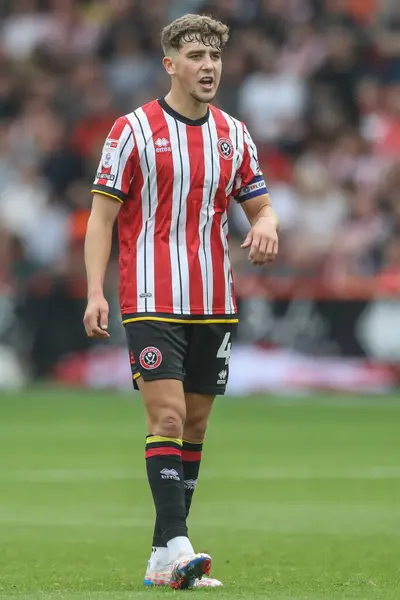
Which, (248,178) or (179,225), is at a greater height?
(248,178)

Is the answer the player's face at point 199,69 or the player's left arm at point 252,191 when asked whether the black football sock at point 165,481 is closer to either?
the player's left arm at point 252,191

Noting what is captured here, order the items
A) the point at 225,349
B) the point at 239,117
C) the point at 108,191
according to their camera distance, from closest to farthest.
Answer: the point at 108,191 → the point at 225,349 → the point at 239,117

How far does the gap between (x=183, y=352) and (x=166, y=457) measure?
47 centimetres

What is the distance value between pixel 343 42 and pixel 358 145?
2.14 metres

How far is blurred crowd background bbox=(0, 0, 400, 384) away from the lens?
18.9m

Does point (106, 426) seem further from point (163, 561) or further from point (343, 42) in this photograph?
point (343, 42)

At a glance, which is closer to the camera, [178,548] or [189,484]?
[178,548]

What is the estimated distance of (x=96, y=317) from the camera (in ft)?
20.8

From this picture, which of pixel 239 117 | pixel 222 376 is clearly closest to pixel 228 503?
pixel 222 376

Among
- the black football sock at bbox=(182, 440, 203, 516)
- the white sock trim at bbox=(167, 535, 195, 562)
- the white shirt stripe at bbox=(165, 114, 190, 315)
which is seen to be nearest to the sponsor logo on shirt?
the white shirt stripe at bbox=(165, 114, 190, 315)

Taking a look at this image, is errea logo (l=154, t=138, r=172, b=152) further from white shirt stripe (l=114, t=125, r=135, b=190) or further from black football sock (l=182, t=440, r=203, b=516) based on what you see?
black football sock (l=182, t=440, r=203, b=516)

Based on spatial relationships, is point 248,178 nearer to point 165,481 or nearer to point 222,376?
point 222,376

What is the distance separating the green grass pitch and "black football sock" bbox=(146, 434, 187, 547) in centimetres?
32

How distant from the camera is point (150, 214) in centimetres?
654
